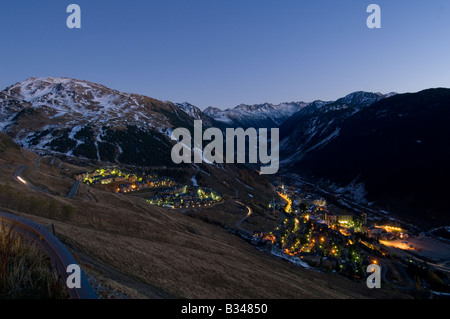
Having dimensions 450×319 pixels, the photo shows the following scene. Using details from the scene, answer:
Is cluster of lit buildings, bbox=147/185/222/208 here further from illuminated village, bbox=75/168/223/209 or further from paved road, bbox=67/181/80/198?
paved road, bbox=67/181/80/198

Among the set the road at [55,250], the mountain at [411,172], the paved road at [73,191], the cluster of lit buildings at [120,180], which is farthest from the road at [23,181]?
the mountain at [411,172]

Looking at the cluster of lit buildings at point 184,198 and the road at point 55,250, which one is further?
the cluster of lit buildings at point 184,198

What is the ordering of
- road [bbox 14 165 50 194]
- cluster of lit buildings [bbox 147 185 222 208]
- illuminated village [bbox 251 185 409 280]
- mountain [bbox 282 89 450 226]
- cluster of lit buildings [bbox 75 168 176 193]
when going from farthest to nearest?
mountain [bbox 282 89 450 226], cluster of lit buildings [bbox 75 168 176 193], cluster of lit buildings [bbox 147 185 222 208], illuminated village [bbox 251 185 409 280], road [bbox 14 165 50 194]

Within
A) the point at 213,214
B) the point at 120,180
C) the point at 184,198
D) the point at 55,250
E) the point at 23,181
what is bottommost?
the point at 213,214

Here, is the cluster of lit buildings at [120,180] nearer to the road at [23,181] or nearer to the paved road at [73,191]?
the road at [23,181]

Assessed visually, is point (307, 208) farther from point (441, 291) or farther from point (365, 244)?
point (441, 291)

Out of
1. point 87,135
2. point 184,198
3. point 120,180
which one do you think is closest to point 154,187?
point 120,180

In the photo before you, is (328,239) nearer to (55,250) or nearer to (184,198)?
(184,198)

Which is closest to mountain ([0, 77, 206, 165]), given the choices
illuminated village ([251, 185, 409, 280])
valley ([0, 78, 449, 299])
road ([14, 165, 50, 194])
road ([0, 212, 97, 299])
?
valley ([0, 78, 449, 299])
